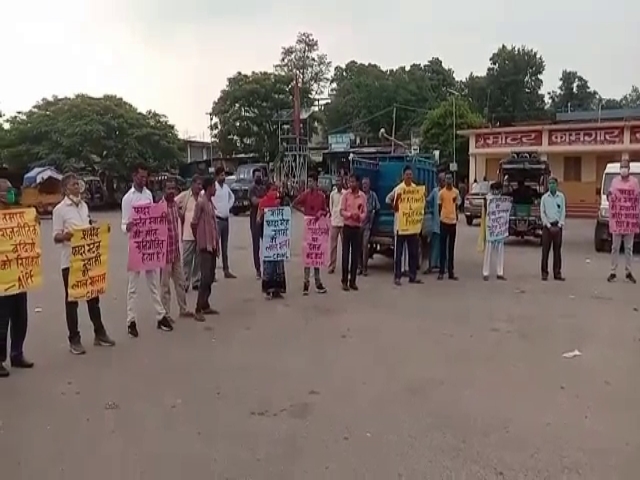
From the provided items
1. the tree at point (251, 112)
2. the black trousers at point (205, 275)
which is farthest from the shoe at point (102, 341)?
the tree at point (251, 112)

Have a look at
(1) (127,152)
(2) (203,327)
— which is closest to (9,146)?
(1) (127,152)

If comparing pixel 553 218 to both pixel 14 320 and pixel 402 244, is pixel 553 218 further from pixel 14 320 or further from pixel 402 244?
pixel 14 320

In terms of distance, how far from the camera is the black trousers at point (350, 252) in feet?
40.9

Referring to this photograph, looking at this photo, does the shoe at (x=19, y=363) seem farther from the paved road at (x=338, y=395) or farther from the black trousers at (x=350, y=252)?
the black trousers at (x=350, y=252)

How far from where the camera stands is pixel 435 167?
17.2 meters

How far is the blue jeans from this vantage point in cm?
1336

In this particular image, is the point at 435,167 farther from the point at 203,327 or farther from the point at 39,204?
the point at 39,204

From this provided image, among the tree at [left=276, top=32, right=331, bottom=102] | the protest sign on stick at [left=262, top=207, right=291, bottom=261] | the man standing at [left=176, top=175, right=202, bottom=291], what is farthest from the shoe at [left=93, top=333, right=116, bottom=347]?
the tree at [left=276, top=32, right=331, bottom=102]

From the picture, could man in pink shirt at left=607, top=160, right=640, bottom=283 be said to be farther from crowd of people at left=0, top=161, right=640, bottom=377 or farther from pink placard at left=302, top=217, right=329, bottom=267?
pink placard at left=302, top=217, right=329, bottom=267

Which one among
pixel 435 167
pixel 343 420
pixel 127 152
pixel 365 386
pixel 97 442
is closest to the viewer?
pixel 97 442

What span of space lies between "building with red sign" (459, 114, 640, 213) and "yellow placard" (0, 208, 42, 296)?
31863mm

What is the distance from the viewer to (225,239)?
543 inches

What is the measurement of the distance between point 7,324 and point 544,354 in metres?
5.41

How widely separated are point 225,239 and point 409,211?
3351mm
